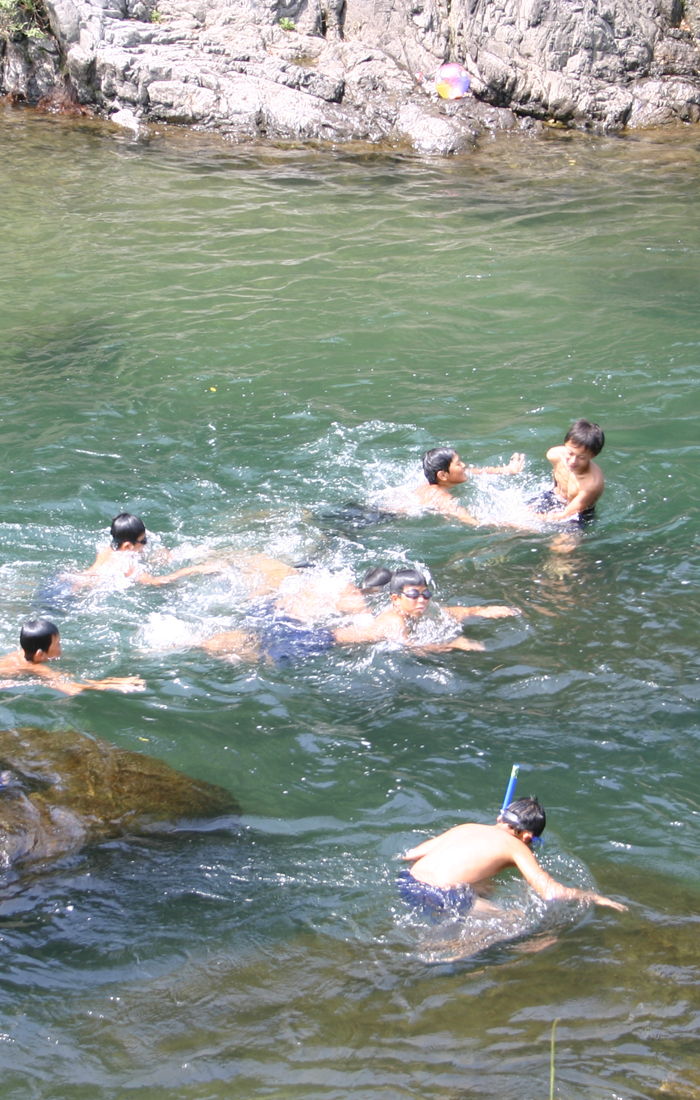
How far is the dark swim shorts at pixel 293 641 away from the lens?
675 centimetres

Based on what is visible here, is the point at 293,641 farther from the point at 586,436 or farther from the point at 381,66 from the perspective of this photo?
the point at 381,66

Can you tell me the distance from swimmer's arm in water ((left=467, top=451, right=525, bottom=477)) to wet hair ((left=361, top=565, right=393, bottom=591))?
1.93 metres

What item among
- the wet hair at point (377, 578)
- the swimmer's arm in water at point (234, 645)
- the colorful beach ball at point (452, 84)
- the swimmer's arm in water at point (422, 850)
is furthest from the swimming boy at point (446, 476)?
the colorful beach ball at point (452, 84)

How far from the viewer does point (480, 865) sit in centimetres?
452

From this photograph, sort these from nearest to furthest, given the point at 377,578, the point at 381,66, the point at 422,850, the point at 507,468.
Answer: the point at 422,850 → the point at 377,578 → the point at 507,468 → the point at 381,66

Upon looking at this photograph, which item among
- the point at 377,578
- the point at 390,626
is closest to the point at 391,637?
the point at 390,626

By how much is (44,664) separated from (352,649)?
2.13m

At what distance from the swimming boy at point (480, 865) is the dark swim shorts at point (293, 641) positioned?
2.27m

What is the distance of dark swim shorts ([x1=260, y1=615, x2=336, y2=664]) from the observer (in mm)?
6746

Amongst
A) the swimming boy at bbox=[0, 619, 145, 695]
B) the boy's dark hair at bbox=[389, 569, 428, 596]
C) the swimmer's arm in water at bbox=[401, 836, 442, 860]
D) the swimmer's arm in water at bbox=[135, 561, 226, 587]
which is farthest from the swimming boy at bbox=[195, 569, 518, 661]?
the swimmer's arm in water at bbox=[401, 836, 442, 860]

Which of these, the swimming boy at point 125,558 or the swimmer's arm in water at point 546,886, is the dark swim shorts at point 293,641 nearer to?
the swimming boy at point 125,558

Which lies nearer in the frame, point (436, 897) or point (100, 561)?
point (436, 897)

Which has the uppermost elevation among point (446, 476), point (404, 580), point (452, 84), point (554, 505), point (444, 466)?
point (452, 84)

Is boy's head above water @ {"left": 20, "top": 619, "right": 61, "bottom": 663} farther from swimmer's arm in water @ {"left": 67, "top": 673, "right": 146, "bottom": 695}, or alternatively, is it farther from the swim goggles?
the swim goggles
